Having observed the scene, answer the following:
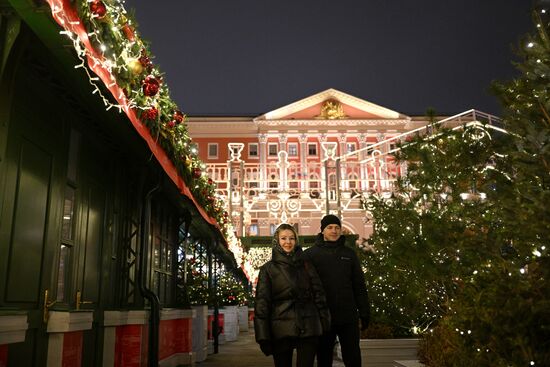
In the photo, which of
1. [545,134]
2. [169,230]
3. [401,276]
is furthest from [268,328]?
[169,230]

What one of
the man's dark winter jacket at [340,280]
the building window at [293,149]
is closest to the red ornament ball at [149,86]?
the man's dark winter jacket at [340,280]

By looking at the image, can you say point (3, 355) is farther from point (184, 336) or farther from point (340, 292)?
point (184, 336)

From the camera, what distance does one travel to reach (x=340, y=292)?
5504 millimetres

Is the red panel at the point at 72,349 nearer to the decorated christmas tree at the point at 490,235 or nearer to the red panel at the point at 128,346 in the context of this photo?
the red panel at the point at 128,346

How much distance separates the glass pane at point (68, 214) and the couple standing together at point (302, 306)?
1781 mm

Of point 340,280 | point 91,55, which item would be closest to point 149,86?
point 91,55

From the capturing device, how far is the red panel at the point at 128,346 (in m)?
5.81

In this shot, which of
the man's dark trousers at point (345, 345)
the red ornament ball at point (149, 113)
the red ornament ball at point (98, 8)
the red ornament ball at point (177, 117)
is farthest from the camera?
the red ornament ball at point (177, 117)

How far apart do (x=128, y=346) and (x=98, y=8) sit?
401 cm

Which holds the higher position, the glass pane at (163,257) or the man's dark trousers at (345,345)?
the glass pane at (163,257)

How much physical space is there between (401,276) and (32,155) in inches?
202

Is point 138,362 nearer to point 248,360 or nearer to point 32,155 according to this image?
point 32,155

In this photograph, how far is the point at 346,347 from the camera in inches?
216

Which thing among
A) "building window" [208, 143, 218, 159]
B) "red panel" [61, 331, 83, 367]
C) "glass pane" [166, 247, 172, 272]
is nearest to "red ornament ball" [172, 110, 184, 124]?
"red panel" [61, 331, 83, 367]
